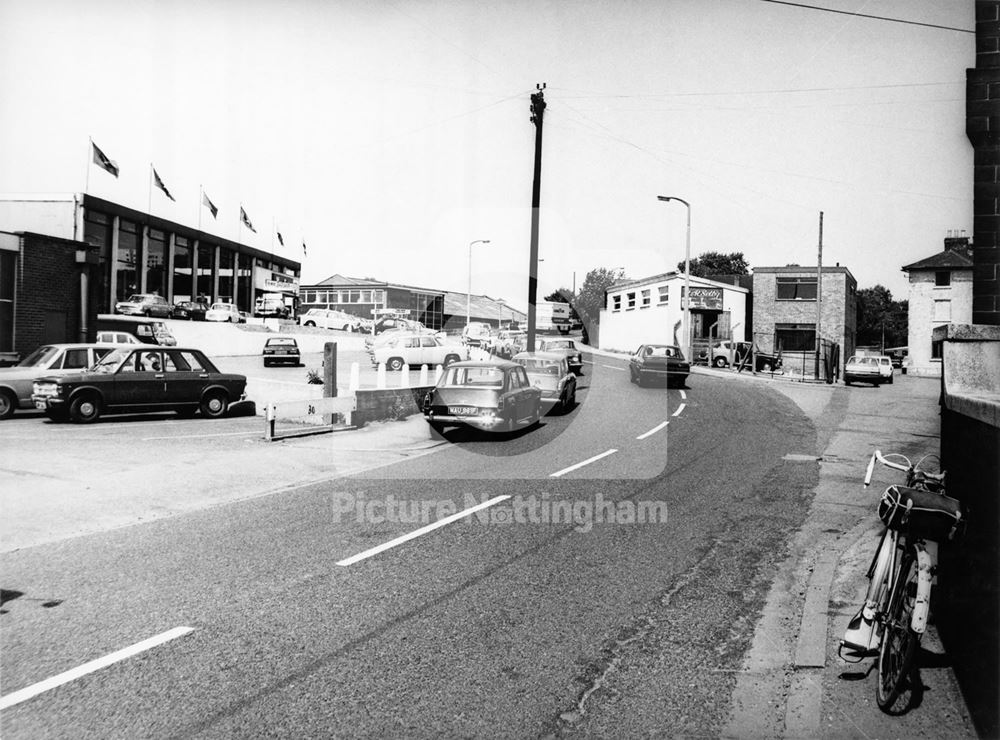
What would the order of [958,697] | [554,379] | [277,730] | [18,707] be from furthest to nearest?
[554,379]
[958,697]
[18,707]
[277,730]

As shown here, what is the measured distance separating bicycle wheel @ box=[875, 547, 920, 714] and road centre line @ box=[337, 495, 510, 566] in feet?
14.4

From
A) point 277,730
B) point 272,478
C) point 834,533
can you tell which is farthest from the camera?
point 272,478

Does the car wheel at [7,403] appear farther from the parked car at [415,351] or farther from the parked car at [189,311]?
the parked car at [189,311]

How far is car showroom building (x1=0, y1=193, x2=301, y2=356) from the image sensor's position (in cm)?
2581

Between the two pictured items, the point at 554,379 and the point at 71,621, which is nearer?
the point at 71,621

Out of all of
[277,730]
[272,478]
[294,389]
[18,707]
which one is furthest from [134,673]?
[294,389]

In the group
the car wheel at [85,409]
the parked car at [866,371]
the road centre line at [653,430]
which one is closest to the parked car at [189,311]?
the car wheel at [85,409]

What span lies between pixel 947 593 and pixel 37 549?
8010 millimetres

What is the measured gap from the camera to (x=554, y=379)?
67.7ft

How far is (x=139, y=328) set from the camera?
119 ft

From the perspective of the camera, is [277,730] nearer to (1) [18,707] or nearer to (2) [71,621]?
(1) [18,707]

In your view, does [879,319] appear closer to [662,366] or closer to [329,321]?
[329,321]

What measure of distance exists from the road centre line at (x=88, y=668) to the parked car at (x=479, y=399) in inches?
394

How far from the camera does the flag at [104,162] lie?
38.4 metres
